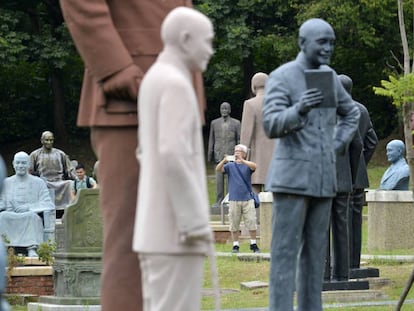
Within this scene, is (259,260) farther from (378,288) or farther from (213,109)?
(213,109)

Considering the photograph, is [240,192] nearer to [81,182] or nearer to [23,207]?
[23,207]

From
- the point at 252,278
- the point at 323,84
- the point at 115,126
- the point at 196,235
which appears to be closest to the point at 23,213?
the point at 252,278

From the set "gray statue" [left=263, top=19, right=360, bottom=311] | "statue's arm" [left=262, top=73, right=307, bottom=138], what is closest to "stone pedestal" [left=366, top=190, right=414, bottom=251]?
"gray statue" [left=263, top=19, right=360, bottom=311]

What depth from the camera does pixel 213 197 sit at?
39531mm

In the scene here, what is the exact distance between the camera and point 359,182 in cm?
1709

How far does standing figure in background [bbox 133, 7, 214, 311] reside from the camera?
7426 millimetres

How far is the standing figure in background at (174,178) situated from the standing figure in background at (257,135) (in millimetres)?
14832

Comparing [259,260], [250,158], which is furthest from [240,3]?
[259,260]

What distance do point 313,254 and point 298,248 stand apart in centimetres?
11

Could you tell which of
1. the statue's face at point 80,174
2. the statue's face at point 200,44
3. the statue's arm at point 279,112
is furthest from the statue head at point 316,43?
the statue's face at point 80,174

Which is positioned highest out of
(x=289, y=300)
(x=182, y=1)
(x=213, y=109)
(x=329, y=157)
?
(x=213, y=109)

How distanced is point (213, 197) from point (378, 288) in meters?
22.7

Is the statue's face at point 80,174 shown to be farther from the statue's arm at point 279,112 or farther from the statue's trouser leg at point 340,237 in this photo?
the statue's arm at point 279,112

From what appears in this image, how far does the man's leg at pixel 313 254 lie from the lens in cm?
1069
